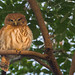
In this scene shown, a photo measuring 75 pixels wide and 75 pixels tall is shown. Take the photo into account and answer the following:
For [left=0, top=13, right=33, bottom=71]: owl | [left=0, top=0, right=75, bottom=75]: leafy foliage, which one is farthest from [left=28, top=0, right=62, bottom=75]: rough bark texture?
[left=0, top=13, right=33, bottom=71]: owl

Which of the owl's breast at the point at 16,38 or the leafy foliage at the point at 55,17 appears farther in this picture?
the owl's breast at the point at 16,38

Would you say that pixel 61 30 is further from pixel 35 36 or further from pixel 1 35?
pixel 1 35

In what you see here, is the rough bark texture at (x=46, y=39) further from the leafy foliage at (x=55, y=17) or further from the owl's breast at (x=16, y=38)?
the owl's breast at (x=16, y=38)

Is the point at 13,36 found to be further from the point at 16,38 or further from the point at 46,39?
the point at 46,39

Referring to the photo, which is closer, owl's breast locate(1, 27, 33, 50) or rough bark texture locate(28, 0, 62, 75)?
rough bark texture locate(28, 0, 62, 75)

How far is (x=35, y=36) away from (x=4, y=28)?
65 centimetres

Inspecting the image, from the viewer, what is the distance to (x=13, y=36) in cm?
271

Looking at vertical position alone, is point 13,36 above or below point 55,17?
below

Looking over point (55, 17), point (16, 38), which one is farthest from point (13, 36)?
point (55, 17)

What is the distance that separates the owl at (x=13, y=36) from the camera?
271cm

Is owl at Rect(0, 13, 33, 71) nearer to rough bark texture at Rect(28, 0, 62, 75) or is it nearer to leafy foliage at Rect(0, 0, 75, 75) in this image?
leafy foliage at Rect(0, 0, 75, 75)

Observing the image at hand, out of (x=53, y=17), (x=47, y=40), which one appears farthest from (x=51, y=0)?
(x=47, y=40)

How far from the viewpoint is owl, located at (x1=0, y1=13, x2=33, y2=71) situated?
8.89ft

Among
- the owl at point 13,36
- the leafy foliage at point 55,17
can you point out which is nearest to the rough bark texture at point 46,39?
the leafy foliage at point 55,17
